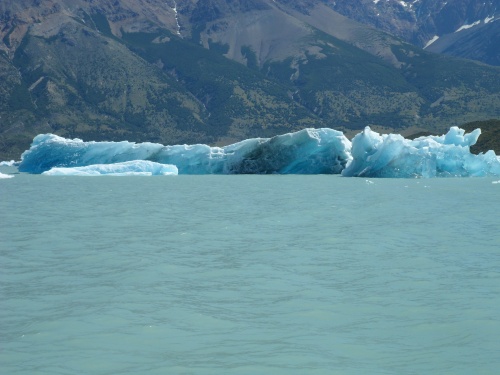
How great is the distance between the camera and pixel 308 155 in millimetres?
47469

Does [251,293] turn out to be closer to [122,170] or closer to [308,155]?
[308,155]

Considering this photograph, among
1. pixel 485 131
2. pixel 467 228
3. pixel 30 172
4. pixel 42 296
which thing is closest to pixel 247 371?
pixel 42 296

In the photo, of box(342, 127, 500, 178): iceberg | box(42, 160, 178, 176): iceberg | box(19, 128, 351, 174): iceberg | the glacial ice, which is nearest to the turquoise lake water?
box(342, 127, 500, 178): iceberg

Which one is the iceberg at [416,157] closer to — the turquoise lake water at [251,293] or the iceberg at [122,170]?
the iceberg at [122,170]

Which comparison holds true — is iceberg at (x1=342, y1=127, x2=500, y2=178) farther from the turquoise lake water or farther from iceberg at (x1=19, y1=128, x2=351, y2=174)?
the turquoise lake water

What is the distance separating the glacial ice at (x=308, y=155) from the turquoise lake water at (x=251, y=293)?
18.2 metres

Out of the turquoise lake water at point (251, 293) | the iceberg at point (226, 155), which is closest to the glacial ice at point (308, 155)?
the iceberg at point (226, 155)

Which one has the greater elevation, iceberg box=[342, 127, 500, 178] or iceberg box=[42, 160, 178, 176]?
iceberg box=[342, 127, 500, 178]

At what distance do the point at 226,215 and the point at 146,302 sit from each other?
12523 mm

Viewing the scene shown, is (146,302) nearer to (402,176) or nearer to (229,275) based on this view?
(229,275)

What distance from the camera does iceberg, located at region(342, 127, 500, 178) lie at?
40312 mm

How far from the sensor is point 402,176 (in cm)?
4244

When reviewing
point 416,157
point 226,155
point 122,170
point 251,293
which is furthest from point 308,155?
point 251,293

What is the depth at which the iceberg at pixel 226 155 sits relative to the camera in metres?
46.5
